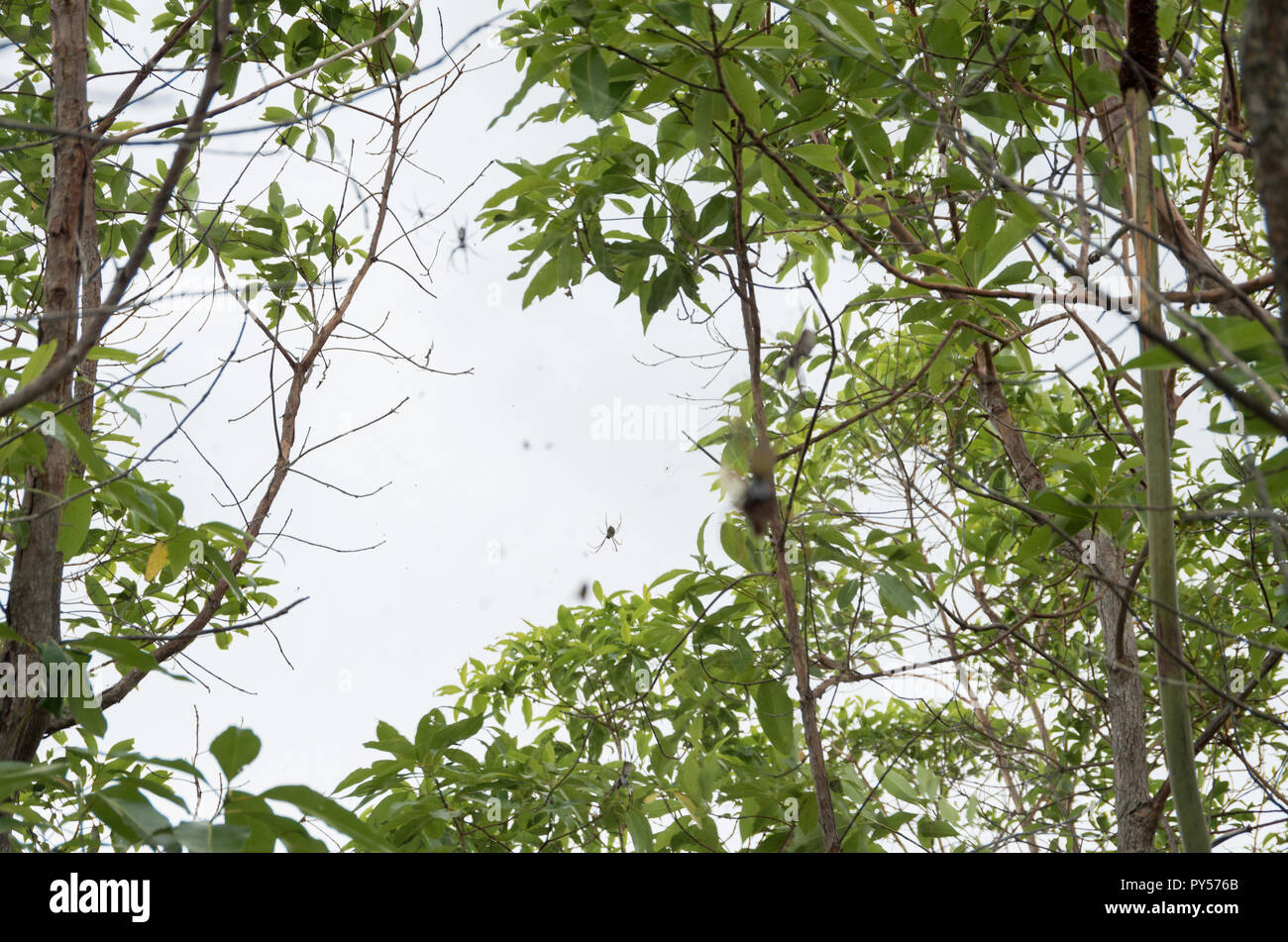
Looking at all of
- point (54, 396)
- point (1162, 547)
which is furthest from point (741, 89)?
point (54, 396)

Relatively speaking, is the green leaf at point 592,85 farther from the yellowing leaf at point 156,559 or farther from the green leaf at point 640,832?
the green leaf at point 640,832

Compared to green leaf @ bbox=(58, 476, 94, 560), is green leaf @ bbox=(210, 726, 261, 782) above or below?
below

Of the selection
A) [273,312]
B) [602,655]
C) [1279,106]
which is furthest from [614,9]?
[602,655]

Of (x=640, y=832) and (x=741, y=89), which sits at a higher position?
(x=741, y=89)

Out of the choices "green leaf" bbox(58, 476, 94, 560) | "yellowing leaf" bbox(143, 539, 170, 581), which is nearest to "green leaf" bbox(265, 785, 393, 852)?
"green leaf" bbox(58, 476, 94, 560)

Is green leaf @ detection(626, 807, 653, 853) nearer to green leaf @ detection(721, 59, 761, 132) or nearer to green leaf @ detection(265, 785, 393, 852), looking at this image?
green leaf @ detection(265, 785, 393, 852)

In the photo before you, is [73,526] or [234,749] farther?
[73,526]

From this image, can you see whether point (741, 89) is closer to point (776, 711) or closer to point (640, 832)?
point (776, 711)

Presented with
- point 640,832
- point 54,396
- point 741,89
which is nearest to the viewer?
point 741,89

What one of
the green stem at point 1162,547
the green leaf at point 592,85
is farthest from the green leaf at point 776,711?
the green leaf at point 592,85

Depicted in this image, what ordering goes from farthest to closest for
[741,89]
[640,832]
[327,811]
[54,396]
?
[640,832]
[54,396]
[741,89]
[327,811]

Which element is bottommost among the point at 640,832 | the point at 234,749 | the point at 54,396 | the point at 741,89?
the point at 640,832
